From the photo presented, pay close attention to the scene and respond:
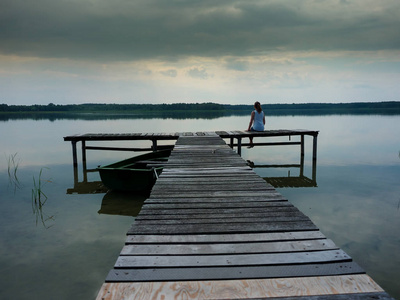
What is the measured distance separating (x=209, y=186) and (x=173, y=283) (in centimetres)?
300

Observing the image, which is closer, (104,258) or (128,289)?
(128,289)

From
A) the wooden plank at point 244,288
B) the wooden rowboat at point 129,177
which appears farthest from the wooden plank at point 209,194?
the wooden rowboat at point 129,177

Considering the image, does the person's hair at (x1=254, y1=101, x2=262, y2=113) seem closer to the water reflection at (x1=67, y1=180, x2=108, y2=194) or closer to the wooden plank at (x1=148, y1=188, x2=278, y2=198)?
the water reflection at (x1=67, y1=180, x2=108, y2=194)

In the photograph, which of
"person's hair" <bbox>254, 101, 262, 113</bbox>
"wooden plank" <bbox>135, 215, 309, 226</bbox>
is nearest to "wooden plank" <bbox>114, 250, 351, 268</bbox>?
"wooden plank" <bbox>135, 215, 309, 226</bbox>

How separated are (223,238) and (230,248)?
23cm

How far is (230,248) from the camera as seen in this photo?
9.68 feet

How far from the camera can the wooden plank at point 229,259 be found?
104 inches

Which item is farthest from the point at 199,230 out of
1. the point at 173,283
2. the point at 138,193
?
the point at 138,193

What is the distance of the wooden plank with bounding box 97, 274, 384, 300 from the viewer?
2.25 meters

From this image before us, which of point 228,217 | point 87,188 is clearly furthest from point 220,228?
point 87,188

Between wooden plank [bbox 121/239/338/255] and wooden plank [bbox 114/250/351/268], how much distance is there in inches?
3.0

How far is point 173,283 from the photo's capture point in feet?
7.87

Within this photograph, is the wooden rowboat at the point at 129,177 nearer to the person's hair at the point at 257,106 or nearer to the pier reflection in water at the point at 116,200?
the pier reflection in water at the point at 116,200

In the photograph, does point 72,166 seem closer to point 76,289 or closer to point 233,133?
point 233,133
